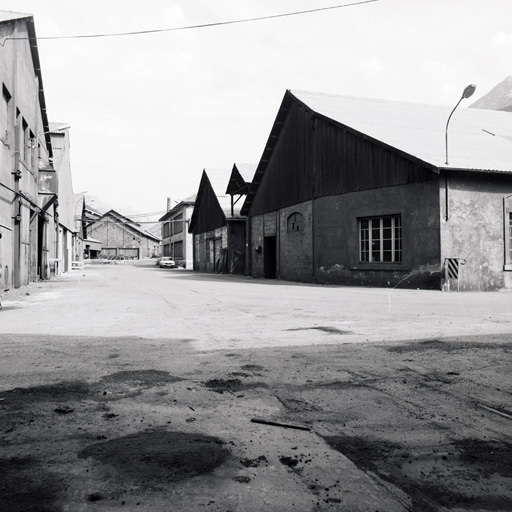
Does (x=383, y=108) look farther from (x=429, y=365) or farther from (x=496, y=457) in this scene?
(x=496, y=457)

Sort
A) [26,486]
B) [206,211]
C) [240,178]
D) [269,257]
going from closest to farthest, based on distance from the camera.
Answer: [26,486] → [269,257] → [240,178] → [206,211]

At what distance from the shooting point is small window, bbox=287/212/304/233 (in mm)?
22708

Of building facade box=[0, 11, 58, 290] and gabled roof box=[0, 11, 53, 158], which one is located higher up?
gabled roof box=[0, 11, 53, 158]

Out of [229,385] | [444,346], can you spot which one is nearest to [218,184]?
[444,346]

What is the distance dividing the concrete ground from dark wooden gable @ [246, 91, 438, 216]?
11.0 meters

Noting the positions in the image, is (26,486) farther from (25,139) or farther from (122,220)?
(122,220)

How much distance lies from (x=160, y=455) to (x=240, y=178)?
28.4 metres

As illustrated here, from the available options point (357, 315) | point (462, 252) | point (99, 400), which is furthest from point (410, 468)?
point (462, 252)

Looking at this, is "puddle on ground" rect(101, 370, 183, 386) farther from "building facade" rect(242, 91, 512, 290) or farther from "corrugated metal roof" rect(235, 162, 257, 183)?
"corrugated metal roof" rect(235, 162, 257, 183)

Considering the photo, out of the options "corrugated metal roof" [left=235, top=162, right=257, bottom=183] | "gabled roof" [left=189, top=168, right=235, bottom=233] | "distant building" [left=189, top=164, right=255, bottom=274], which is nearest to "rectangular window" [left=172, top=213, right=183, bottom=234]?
"distant building" [left=189, top=164, right=255, bottom=274]

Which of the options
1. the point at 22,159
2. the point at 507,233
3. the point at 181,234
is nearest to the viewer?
the point at 507,233

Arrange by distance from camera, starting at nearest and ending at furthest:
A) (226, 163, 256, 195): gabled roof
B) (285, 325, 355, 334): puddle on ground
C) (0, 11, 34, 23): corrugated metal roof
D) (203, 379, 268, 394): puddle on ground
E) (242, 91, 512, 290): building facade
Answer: (203, 379, 268, 394): puddle on ground
(285, 325, 355, 334): puddle on ground
(0, 11, 34, 23): corrugated metal roof
(242, 91, 512, 290): building facade
(226, 163, 256, 195): gabled roof

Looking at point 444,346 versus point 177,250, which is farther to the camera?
point 177,250

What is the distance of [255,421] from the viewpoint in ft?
11.0
